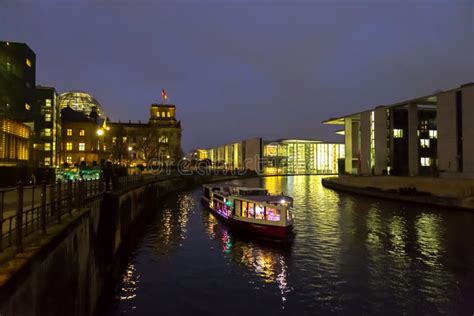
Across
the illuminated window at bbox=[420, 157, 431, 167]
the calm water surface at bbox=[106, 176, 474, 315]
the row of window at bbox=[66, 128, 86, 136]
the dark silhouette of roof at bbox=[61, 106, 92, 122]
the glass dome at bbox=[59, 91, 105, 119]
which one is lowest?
the calm water surface at bbox=[106, 176, 474, 315]

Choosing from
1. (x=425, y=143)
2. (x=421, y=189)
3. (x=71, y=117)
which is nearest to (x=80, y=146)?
(x=71, y=117)

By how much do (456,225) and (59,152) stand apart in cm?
9502

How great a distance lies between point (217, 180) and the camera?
128 m

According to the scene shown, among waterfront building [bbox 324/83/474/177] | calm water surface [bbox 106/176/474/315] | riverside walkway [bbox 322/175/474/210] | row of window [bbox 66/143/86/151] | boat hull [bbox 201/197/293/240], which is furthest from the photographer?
row of window [bbox 66/143/86/151]

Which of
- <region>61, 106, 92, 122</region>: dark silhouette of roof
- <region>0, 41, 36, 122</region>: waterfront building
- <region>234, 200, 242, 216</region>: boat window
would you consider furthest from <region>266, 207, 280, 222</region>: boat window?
<region>61, 106, 92, 122</region>: dark silhouette of roof

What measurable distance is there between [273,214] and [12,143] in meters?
36.6

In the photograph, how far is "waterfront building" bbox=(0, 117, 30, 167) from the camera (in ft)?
143

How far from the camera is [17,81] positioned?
7350 cm

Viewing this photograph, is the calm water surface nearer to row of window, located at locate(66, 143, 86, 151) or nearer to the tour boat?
the tour boat

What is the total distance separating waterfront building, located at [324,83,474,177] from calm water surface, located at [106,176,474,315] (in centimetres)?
3683

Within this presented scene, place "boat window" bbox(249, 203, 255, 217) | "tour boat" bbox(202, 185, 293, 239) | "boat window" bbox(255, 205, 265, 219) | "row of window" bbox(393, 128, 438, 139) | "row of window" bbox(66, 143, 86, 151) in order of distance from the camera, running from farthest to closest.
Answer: "row of window" bbox(66, 143, 86, 151) → "row of window" bbox(393, 128, 438, 139) → "boat window" bbox(249, 203, 255, 217) → "boat window" bbox(255, 205, 265, 219) → "tour boat" bbox(202, 185, 293, 239)

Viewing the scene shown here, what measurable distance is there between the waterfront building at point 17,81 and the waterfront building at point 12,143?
15.6 metres

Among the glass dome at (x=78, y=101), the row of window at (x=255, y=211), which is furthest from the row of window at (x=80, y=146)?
the glass dome at (x=78, y=101)

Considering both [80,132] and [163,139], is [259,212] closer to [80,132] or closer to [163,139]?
[80,132]
